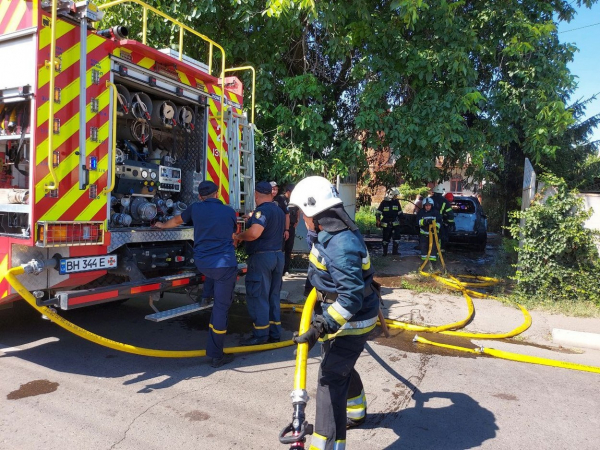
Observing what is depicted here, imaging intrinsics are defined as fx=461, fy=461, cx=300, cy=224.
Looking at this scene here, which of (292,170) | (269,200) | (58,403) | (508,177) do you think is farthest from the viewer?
(508,177)

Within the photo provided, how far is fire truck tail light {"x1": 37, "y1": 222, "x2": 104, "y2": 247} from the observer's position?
3.69m

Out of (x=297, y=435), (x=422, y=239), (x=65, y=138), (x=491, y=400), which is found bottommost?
(x=491, y=400)

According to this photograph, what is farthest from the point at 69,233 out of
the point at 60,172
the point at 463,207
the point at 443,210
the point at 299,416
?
the point at 463,207

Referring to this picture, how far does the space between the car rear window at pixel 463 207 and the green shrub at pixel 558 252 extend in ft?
19.7

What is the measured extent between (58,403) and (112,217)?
1.87 metres

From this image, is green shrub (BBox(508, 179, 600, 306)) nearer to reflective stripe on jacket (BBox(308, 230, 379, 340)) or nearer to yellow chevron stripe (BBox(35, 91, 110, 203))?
reflective stripe on jacket (BBox(308, 230, 379, 340))

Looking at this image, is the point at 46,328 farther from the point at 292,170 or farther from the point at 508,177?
the point at 508,177

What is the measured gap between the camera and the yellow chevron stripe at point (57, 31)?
12.1ft

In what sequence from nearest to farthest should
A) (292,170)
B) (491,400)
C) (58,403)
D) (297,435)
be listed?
1. (297,435)
2. (58,403)
3. (491,400)
4. (292,170)

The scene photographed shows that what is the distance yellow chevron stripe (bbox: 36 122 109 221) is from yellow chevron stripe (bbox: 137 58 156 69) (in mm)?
819

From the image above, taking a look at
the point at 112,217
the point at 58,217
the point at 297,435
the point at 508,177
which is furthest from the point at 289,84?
the point at 508,177

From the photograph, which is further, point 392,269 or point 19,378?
point 392,269

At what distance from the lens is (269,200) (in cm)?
525

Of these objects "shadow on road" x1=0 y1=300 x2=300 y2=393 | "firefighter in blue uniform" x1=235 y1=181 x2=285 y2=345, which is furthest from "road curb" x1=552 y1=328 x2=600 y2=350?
"firefighter in blue uniform" x1=235 y1=181 x2=285 y2=345
